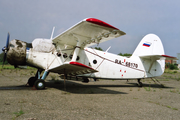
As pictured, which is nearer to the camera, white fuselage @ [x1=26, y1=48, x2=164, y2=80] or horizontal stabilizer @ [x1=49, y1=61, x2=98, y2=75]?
horizontal stabilizer @ [x1=49, y1=61, x2=98, y2=75]

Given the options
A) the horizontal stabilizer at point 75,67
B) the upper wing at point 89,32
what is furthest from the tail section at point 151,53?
the horizontal stabilizer at point 75,67

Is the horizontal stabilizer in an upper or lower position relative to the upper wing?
lower

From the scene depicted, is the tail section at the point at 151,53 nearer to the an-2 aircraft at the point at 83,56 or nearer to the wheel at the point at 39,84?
the an-2 aircraft at the point at 83,56

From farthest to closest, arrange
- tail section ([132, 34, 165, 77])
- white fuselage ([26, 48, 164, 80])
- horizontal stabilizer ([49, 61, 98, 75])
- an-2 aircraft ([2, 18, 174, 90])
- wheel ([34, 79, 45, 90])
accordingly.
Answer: tail section ([132, 34, 165, 77]) < white fuselage ([26, 48, 164, 80]) < wheel ([34, 79, 45, 90]) < an-2 aircraft ([2, 18, 174, 90]) < horizontal stabilizer ([49, 61, 98, 75])

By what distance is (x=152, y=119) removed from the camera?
11.1 ft

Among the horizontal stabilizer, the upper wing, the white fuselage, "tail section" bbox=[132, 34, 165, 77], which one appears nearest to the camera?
the upper wing

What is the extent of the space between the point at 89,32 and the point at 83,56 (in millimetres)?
2294

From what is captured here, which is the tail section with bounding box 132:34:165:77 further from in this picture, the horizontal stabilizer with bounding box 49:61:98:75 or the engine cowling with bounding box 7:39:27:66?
the engine cowling with bounding box 7:39:27:66

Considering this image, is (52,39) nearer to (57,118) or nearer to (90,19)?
(90,19)

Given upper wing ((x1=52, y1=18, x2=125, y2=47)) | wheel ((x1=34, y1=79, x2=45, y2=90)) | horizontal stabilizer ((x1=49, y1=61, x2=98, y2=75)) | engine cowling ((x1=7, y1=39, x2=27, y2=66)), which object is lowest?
wheel ((x1=34, y1=79, x2=45, y2=90))

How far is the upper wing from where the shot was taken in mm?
5366

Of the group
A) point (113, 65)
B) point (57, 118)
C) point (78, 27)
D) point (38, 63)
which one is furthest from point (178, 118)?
point (38, 63)

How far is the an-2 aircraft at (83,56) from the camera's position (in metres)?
6.03

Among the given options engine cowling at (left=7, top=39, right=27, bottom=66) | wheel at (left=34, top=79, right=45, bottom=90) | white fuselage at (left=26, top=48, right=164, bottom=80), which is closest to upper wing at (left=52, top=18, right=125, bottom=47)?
white fuselage at (left=26, top=48, right=164, bottom=80)
